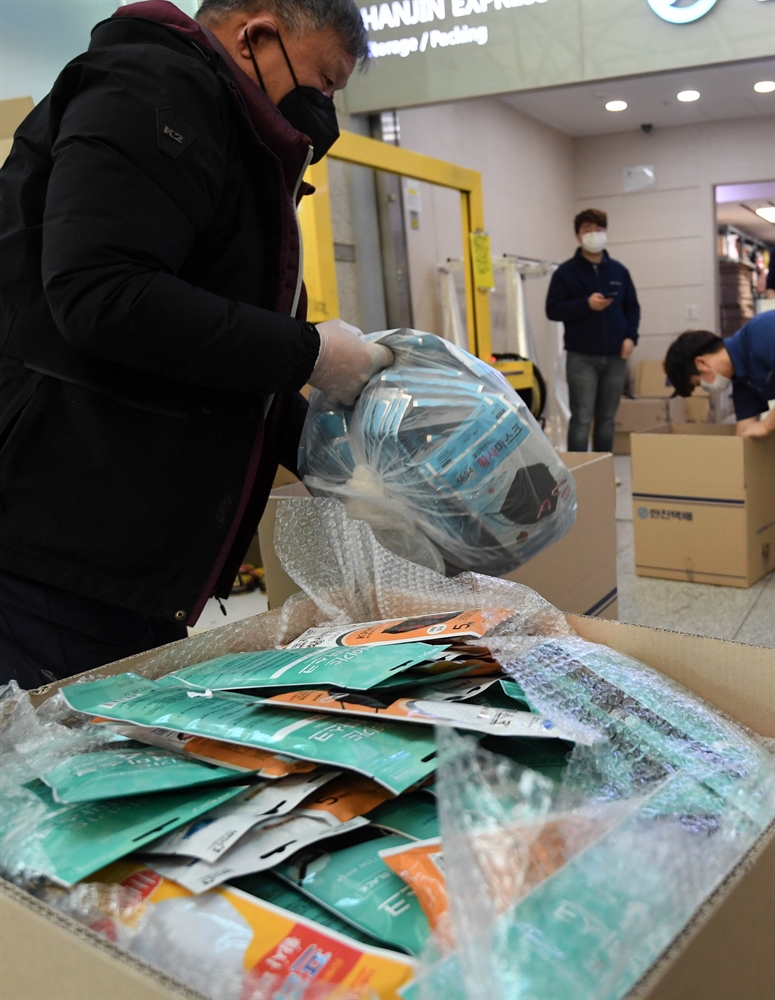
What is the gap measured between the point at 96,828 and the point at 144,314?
18.7 inches

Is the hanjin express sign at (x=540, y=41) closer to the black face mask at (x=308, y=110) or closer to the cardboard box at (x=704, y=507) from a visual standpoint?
the cardboard box at (x=704, y=507)

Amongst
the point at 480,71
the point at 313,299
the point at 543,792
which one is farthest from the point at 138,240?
the point at 480,71

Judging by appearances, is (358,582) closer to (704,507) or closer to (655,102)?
(704,507)

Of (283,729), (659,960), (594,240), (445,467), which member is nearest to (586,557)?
(445,467)

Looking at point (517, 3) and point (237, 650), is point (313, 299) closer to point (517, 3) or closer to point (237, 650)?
point (517, 3)

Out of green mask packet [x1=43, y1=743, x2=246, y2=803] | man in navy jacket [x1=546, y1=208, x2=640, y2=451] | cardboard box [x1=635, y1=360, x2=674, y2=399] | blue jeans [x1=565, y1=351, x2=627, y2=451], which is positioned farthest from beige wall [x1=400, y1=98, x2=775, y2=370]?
green mask packet [x1=43, y1=743, x2=246, y2=803]

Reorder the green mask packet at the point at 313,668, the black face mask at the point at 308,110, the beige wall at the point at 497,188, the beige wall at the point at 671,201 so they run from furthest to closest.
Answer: the beige wall at the point at 671,201, the beige wall at the point at 497,188, the black face mask at the point at 308,110, the green mask packet at the point at 313,668

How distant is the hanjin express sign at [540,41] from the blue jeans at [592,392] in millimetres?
1534

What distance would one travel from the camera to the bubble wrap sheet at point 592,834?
33cm

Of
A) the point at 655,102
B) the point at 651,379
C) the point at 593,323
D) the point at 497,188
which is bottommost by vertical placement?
the point at 651,379

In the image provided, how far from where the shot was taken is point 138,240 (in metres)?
0.78

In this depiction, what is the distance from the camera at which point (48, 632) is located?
882 mm

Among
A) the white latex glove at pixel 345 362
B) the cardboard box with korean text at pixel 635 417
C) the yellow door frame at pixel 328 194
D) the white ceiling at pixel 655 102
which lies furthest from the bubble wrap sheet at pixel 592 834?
the cardboard box with korean text at pixel 635 417

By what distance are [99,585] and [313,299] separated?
2.78 metres
